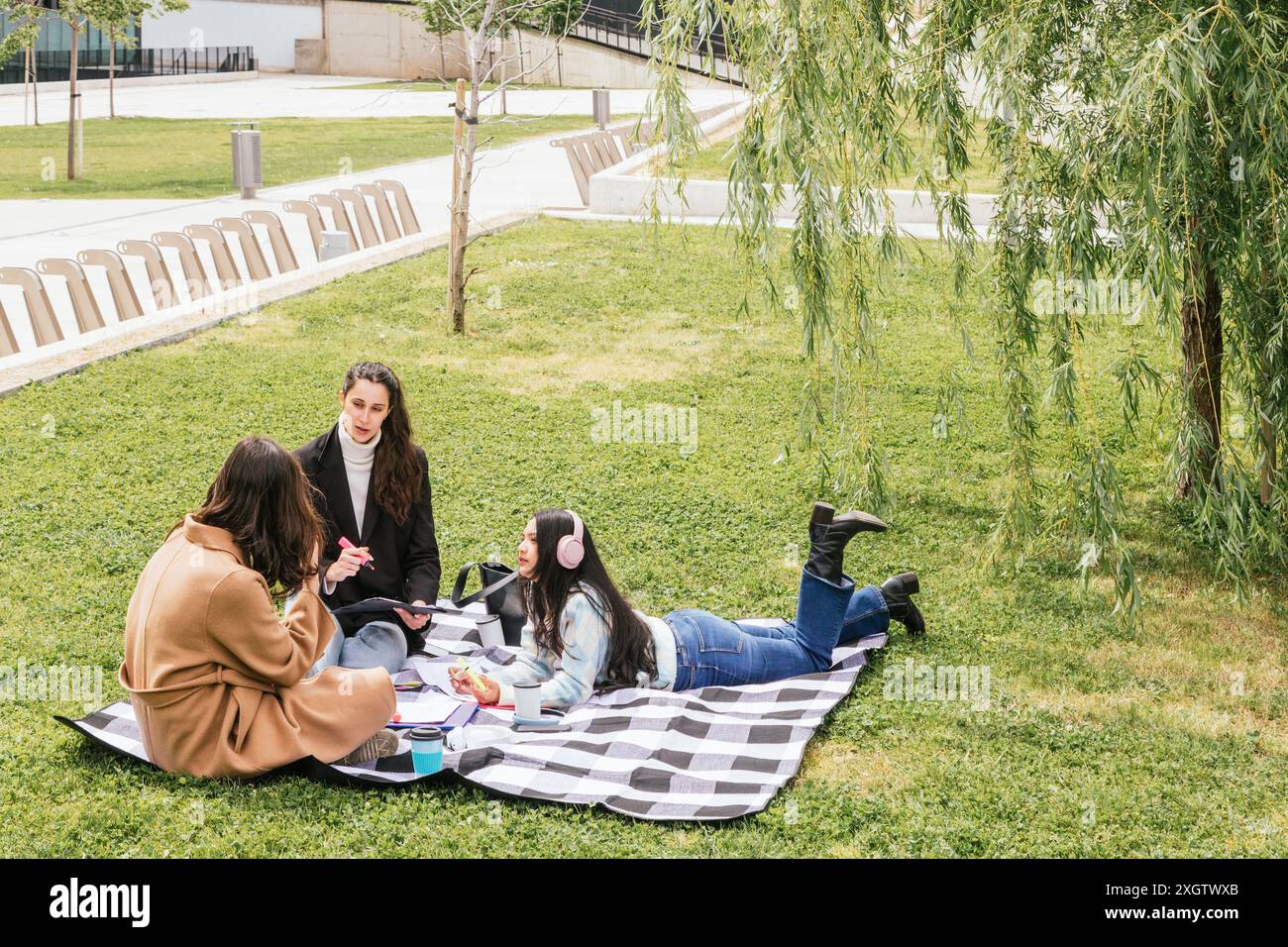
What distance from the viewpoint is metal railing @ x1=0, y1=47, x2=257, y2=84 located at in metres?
50.8

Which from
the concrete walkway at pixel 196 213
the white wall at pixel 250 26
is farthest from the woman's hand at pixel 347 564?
the white wall at pixel 250 26

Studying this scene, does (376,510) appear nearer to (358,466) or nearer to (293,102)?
(358,466)

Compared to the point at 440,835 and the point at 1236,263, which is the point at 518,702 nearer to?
the point at 440,835

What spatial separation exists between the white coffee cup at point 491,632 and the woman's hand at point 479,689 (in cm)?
71

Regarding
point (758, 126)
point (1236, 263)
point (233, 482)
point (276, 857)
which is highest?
point (758, 126)

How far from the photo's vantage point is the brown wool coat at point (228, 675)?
4.86 meters

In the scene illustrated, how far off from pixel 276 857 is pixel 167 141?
31.3 metres

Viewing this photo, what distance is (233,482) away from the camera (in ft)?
16.4

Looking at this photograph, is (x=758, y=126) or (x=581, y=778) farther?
(x=758, y=126)

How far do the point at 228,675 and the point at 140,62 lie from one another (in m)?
58.0

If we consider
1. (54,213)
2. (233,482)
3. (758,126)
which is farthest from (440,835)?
(54,213)

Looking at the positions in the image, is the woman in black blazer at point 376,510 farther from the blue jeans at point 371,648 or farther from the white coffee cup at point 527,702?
A: the white coffee cup at point 527,702

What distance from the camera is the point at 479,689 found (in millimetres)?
5734

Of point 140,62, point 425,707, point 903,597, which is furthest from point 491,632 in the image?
point 140,62
